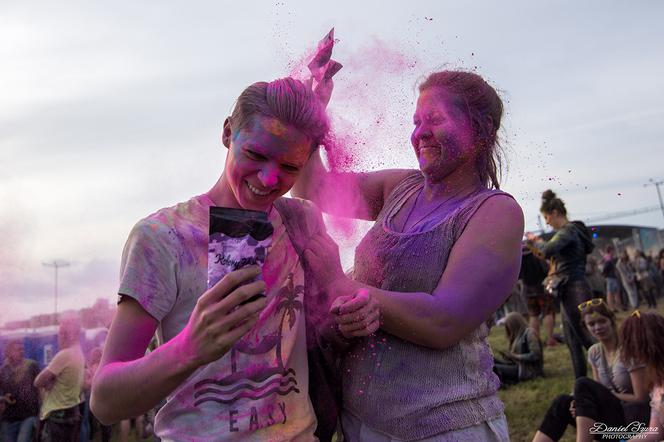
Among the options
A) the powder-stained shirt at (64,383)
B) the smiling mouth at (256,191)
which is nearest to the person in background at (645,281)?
the powder-stained shirt at (64,383)

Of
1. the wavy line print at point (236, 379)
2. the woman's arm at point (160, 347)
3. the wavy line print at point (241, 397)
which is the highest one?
the woman's arm at point (160, 347)

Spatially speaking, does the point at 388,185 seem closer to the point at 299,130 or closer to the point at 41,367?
the point at 299,130

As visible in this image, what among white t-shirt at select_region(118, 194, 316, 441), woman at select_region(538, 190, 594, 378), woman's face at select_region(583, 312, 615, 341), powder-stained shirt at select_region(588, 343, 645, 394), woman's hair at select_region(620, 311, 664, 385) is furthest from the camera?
woman at select_region(538, 190, 594, 378)

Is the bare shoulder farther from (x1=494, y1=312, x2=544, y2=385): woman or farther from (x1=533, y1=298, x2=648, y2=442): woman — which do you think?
(x1=494, y1=312, x2=544, y2=385): woman

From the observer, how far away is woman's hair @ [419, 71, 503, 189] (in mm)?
2188

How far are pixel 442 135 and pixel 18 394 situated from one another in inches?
233

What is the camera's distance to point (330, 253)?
1973 millimetres

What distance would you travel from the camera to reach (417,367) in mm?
1957

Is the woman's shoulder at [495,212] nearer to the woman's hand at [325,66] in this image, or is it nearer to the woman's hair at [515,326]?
the woman's hand at [325,66]

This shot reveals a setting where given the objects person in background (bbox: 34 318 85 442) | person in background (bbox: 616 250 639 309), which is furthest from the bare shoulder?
person in background (bbox: 616 250 639 309)

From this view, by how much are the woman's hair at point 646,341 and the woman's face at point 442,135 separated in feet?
10.9

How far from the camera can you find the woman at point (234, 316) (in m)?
1.56

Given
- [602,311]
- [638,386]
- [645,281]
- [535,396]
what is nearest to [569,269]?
[602,311]

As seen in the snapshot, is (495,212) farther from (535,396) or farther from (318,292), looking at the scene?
(535,396)
